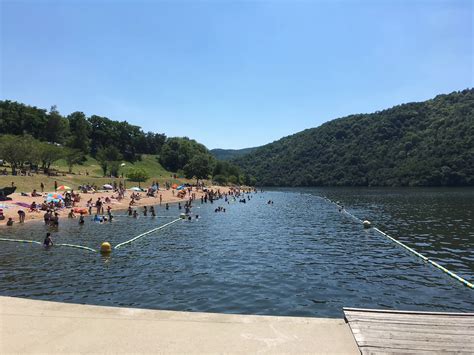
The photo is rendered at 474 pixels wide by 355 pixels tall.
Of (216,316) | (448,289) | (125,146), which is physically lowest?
(448,289)

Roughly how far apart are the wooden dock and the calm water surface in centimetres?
455

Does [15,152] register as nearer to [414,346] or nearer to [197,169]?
[197,169]

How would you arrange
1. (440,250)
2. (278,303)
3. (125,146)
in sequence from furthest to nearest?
(125,146) → (440,250) → (278,303)

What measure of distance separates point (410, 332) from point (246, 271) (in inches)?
516

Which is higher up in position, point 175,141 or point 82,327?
point 175,141

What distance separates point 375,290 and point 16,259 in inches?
846

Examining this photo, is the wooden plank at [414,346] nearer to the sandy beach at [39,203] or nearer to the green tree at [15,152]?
the sandy beach at [39,203]

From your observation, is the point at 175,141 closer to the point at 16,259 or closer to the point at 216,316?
the point at 16,259

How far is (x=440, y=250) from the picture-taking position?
2934 centimetres

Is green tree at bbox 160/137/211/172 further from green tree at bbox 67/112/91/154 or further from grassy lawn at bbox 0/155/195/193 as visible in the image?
green tree at bbox 67/112/91/154

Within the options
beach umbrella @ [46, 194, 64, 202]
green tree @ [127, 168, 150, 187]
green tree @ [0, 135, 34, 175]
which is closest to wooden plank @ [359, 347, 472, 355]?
beach umbrella @ [46, 194, 64, 202]

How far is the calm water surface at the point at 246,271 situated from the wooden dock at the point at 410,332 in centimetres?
455

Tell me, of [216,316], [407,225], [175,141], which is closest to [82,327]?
[216,316]

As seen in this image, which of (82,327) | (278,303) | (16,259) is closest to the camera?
(82,327)
